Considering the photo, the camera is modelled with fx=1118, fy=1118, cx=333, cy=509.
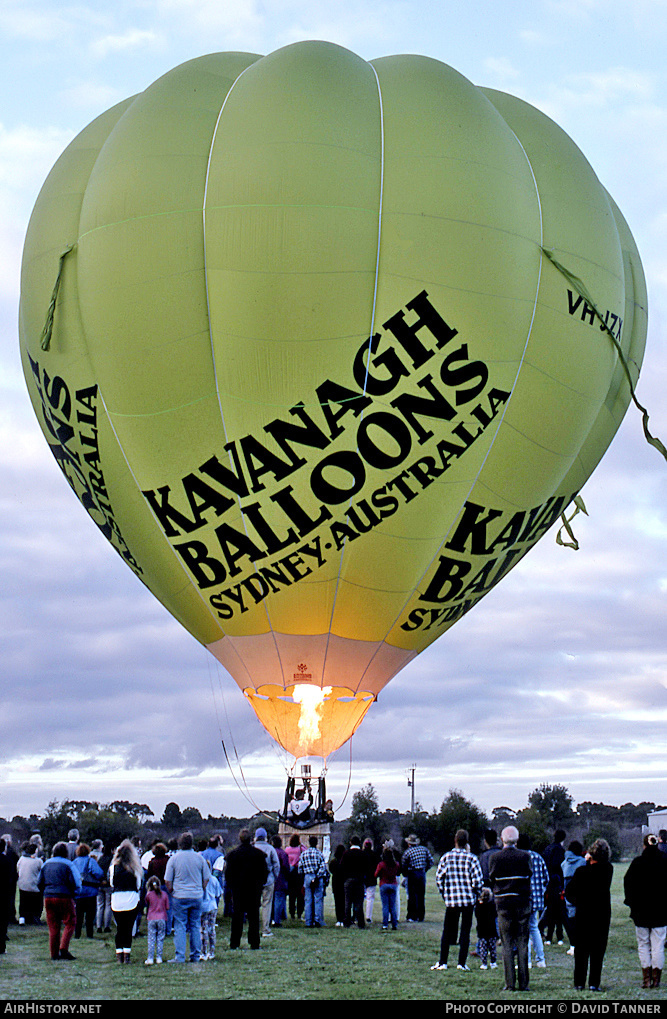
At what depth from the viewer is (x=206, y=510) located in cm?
1186

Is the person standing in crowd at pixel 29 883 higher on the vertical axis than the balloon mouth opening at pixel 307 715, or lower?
lower

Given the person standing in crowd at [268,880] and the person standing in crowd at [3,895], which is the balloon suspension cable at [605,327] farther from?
the person standing in crowd at [3,895]

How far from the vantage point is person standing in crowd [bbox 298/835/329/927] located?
13188 mm

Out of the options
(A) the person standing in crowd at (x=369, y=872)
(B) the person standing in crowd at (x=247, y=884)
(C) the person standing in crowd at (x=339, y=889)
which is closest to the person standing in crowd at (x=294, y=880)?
(C) the person standing in crowd at (x=339, y=889)

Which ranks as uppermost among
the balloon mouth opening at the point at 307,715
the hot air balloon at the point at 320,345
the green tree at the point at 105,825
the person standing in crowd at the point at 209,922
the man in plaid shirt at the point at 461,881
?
the hot air balloon at the point at 320,345

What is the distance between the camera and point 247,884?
1096 centimetres

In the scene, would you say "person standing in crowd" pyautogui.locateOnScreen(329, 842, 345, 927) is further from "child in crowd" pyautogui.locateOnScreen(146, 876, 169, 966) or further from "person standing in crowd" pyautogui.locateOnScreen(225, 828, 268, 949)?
"child in crowd" pyautogui.locateOnScreen(146, 876, 169, 966)

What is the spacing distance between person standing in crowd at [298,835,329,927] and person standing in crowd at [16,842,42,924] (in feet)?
10.2

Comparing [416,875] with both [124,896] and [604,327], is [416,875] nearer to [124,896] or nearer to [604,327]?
[124,896]

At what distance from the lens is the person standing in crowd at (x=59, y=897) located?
34.1 feet

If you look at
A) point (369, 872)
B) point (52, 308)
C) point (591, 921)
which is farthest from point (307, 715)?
point (52, 308)

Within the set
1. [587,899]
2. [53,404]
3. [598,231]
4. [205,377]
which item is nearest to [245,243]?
[205,377]

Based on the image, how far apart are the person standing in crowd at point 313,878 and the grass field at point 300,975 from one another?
0.78m

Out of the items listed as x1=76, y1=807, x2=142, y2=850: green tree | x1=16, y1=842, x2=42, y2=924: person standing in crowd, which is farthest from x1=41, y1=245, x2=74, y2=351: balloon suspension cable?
x1=76, y1=807, x2=142, y2=850: green tree
